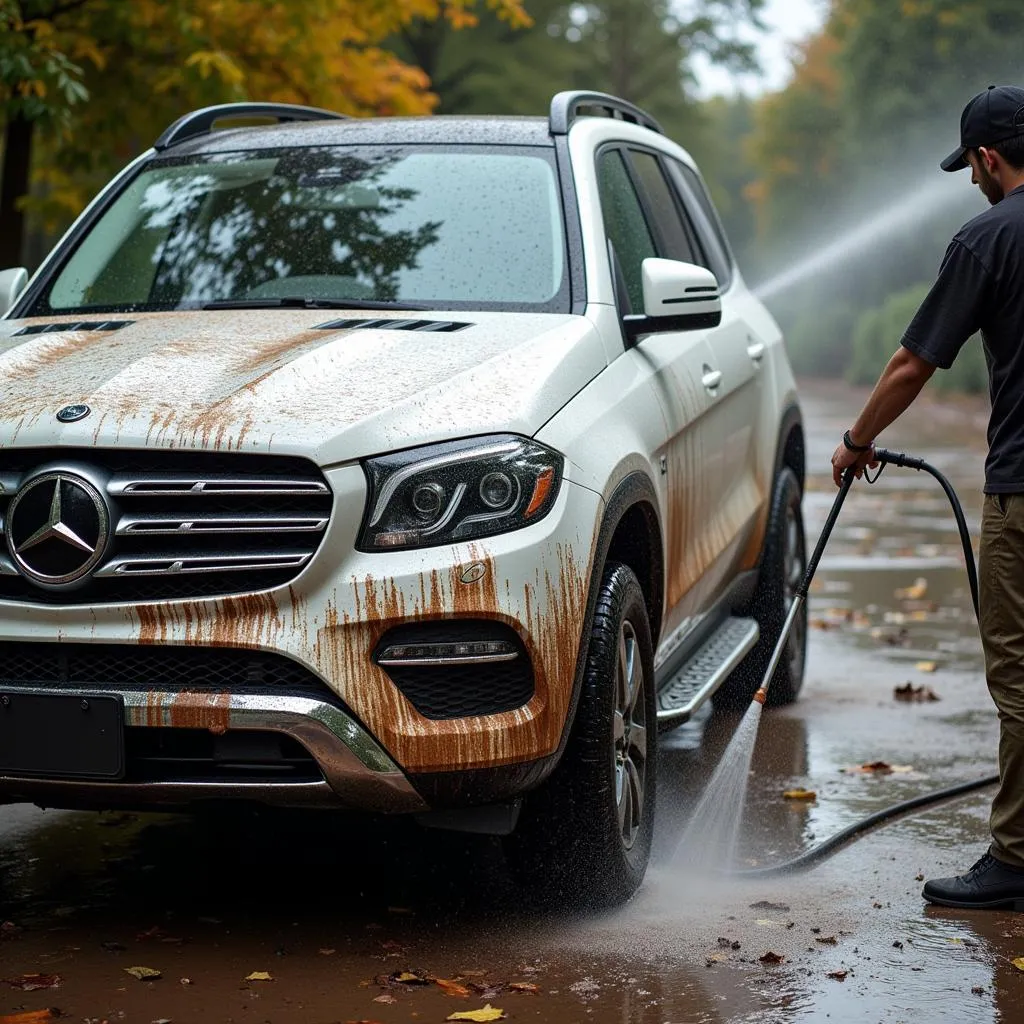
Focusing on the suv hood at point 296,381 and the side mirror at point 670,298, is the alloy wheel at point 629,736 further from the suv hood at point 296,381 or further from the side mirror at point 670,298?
the side mirror at point 670,298

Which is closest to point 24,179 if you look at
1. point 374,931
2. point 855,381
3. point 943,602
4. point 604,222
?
point 943,602

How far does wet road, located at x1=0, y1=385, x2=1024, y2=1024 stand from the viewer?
4.01 metres

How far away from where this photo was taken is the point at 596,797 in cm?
441

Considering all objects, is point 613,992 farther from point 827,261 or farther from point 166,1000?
point 827,261

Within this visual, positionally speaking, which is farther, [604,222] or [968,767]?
[968,767]

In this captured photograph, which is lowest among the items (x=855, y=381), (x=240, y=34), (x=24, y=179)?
(x=855, y=381)

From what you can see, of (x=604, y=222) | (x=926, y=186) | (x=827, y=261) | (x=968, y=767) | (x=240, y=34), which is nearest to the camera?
(x=604, y=222)

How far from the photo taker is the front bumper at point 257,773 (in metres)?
3.95

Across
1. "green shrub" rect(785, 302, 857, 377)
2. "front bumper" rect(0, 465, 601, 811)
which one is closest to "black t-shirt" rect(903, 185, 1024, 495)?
"front bumper" rect(0, 465, 601, 811)

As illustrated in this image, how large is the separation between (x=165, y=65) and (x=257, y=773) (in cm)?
959

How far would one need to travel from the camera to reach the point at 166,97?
12812 millimetres

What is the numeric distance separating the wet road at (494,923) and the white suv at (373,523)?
0.98 feet

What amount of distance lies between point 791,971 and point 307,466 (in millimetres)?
1624

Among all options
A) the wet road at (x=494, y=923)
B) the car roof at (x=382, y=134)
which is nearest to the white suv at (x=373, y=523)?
the car roof at (x=382, y=134)
